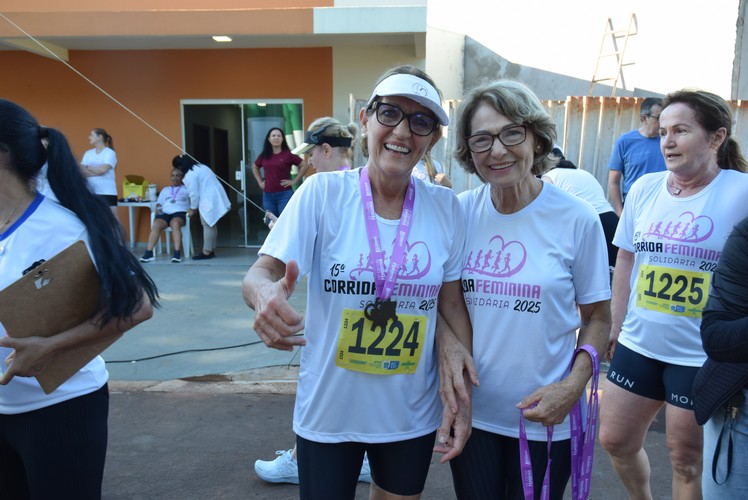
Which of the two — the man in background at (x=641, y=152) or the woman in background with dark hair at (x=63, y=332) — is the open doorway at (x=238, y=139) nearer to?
the man in background at (x=641, y=152)

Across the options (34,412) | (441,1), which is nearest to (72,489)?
(34,412)

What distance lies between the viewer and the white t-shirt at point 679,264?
2.64 m

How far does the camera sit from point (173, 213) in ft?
33.7

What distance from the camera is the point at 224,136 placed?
1139 centimetres

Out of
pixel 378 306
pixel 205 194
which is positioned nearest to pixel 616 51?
pixel 205 194

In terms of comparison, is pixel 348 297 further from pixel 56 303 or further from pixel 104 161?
pixel 104 161

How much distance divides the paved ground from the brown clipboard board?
173cm

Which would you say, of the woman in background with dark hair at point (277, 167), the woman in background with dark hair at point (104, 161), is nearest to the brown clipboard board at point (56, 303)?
the woman in background with dark hair at point (277, 167)

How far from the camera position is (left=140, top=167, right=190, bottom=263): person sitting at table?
1017 centimetres

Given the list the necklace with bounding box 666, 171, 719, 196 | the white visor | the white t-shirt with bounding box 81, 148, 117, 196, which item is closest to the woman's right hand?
the white visor

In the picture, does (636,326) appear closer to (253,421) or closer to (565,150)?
(253,421)

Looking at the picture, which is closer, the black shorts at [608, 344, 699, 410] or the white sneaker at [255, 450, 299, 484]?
the black shorts at [608, 344, 699, 410]

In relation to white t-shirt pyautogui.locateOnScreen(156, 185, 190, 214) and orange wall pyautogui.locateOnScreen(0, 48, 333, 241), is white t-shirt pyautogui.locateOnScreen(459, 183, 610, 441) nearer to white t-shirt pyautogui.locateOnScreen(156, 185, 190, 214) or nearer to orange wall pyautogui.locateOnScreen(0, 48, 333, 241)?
orange wall pyautogui.locateOnScreen(0, 48, 333, 241)

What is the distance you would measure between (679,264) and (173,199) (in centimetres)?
902
